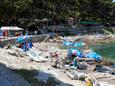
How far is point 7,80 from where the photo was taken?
15.6 metres

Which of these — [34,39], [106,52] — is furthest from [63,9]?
[106,52]

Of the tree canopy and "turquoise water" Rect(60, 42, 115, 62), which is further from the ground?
the tree canopy

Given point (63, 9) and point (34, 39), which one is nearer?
point (34, 39)

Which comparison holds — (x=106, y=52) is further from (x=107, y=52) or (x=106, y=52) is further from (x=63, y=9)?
(x=63, y=9)

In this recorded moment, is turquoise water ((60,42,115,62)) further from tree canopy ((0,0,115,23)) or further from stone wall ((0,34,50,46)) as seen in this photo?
tree canopy ((0,0,115,23))

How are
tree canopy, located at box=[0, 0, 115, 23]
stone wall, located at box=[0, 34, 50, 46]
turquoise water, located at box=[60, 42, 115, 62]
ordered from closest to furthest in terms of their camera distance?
turquoise water, located at box=[60, 42, 115, 62] < stone wall, located at box=[0, 34, 50, 46] < tree canopy, located at box=[0, 0, 115, 23]

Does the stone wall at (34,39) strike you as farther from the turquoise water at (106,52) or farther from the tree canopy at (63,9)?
the tree canopy at (63,9)

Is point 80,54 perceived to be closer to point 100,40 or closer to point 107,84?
point 107,84

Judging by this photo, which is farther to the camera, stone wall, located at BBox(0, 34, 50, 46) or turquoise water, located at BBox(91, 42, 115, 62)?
stone wall, located at BBox(0, 34, 50, 46)

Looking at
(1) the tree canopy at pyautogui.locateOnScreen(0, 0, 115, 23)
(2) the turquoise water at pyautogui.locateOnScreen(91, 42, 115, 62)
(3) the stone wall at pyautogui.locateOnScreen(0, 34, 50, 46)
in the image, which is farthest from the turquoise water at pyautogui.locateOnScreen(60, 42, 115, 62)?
(1) the tree canopy at pyautogui.locateOnScreen(0, 0, 115, 23)

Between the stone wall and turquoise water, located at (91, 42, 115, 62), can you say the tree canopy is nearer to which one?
the stone wall

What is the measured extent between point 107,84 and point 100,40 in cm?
4198

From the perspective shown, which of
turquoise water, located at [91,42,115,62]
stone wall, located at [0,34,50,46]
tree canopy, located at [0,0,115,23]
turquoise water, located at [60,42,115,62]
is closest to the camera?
turquoise water, located at [91,42,115,62]

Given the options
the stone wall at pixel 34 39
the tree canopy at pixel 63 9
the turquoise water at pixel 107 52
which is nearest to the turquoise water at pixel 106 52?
the turquoise water at pixel 107 52
